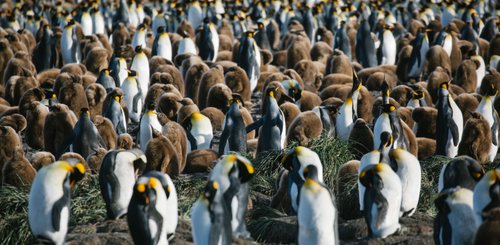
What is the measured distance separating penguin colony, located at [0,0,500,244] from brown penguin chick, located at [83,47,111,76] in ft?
0.08

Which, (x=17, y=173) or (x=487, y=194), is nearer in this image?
(x=487, y=194)

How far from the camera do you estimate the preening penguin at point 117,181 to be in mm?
7777

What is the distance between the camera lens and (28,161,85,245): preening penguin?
7.05 metres

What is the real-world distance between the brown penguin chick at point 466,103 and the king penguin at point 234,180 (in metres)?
5.53

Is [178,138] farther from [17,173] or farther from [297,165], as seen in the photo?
[297,165]

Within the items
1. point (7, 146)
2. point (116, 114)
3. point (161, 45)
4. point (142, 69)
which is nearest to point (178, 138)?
point (116, 114)

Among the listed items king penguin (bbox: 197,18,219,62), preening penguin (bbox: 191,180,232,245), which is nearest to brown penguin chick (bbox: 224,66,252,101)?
king penguin (bbox: 197,18,219,62)

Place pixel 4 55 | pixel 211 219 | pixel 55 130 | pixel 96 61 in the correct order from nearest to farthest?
pixel 211 219, pixel 55 130, pixel 96 61, pixel 4 55

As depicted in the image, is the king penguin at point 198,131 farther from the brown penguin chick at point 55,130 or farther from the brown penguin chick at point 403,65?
the brown penguin chick at point 403,65

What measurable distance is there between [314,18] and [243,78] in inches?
417

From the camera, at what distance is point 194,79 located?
1397cm

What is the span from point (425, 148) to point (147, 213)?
191 inches

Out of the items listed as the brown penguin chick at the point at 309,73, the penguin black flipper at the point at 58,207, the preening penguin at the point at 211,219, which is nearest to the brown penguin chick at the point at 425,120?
the brown penguin chick at the point at 309,73

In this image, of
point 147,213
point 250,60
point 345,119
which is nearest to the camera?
point 147,213
